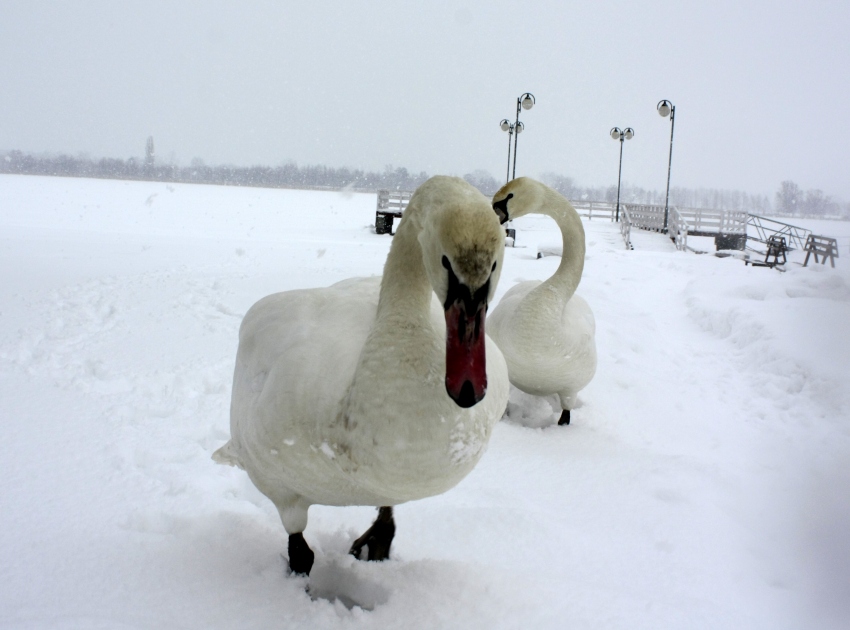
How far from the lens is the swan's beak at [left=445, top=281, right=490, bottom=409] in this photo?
137 cm

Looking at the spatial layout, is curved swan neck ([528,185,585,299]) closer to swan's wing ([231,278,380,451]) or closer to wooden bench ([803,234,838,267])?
swan's wing ([231,278,380,451])

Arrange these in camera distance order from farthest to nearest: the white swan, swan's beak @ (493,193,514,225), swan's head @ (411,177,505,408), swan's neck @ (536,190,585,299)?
swan's neck @ (536,190,585,299) < swan's beak @ (493,193,514,225) < the white swan < swan's head @ (411,177,505,408)

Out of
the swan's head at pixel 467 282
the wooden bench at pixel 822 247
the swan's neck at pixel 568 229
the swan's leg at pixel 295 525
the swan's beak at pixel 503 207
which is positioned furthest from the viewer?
the swan's neck at pixel 568 229

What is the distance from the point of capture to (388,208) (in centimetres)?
1902

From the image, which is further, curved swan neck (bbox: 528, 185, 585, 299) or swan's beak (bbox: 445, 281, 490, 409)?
curved swan neck (bbox: 528, 185, 585, 299)

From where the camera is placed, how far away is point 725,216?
783 inches

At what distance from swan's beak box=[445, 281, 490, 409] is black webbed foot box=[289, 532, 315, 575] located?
1093mm

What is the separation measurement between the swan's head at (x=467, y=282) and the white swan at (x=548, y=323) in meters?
2.44

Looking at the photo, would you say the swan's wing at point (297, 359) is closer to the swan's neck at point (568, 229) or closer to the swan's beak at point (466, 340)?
the swan's beak at point (466, 340)

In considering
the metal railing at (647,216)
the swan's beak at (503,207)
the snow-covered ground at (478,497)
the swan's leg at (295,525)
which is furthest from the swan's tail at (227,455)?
the metal railing at (647,216)

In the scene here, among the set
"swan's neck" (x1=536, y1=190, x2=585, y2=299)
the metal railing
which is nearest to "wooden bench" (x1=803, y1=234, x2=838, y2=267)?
"swan's neck" (x1=536, y1=190, x2=585, y2=299)

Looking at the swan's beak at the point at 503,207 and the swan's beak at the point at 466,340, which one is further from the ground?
the swan's beak at the point at 503,207

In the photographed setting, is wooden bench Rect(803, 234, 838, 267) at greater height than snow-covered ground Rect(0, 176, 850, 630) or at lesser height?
greater

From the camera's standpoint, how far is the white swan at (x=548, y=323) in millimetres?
3814
